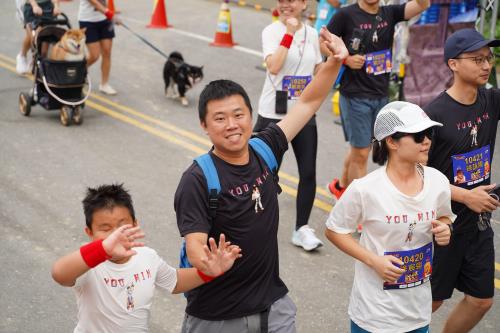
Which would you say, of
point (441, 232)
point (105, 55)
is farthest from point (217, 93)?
point (105, 55)

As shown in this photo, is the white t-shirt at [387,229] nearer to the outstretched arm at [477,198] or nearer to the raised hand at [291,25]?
the outstretched arm at [477,198]

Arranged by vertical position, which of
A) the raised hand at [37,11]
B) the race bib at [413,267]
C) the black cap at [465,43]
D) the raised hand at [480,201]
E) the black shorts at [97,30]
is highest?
the black cap at [465,43]

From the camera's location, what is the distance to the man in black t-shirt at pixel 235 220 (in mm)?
3689

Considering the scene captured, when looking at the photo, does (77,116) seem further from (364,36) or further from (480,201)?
(480,201)

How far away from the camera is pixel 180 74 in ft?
35.9

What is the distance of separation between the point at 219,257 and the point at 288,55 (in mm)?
3478

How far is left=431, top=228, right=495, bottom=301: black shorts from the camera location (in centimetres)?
483

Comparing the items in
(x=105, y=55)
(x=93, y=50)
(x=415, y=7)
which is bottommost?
(x=105, y=55)

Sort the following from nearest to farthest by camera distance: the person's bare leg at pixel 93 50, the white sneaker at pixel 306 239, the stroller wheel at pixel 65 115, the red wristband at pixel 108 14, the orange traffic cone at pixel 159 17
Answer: the white sneaker at pixel 306 239 < the stroller wheel at pixel 65 115 < the red wristband at pixel 108 14 < the person's bare leg at pixel 93 50 < the orange traffic cone at pixel 159 17

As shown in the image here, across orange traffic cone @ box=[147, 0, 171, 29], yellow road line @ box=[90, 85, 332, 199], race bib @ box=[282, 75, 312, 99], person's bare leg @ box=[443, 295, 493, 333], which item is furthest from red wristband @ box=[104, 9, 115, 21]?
person's bare leg @ box=[443, 295, 493, 333]

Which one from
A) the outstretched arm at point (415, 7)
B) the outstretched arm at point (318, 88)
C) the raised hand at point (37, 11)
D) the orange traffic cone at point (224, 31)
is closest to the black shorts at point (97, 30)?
the raised hand at point (37, 11)

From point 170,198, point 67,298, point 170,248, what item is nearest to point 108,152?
point 170,198

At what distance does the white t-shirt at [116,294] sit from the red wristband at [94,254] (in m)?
0.39

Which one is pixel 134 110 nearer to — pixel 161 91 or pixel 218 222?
pixel 161 91
